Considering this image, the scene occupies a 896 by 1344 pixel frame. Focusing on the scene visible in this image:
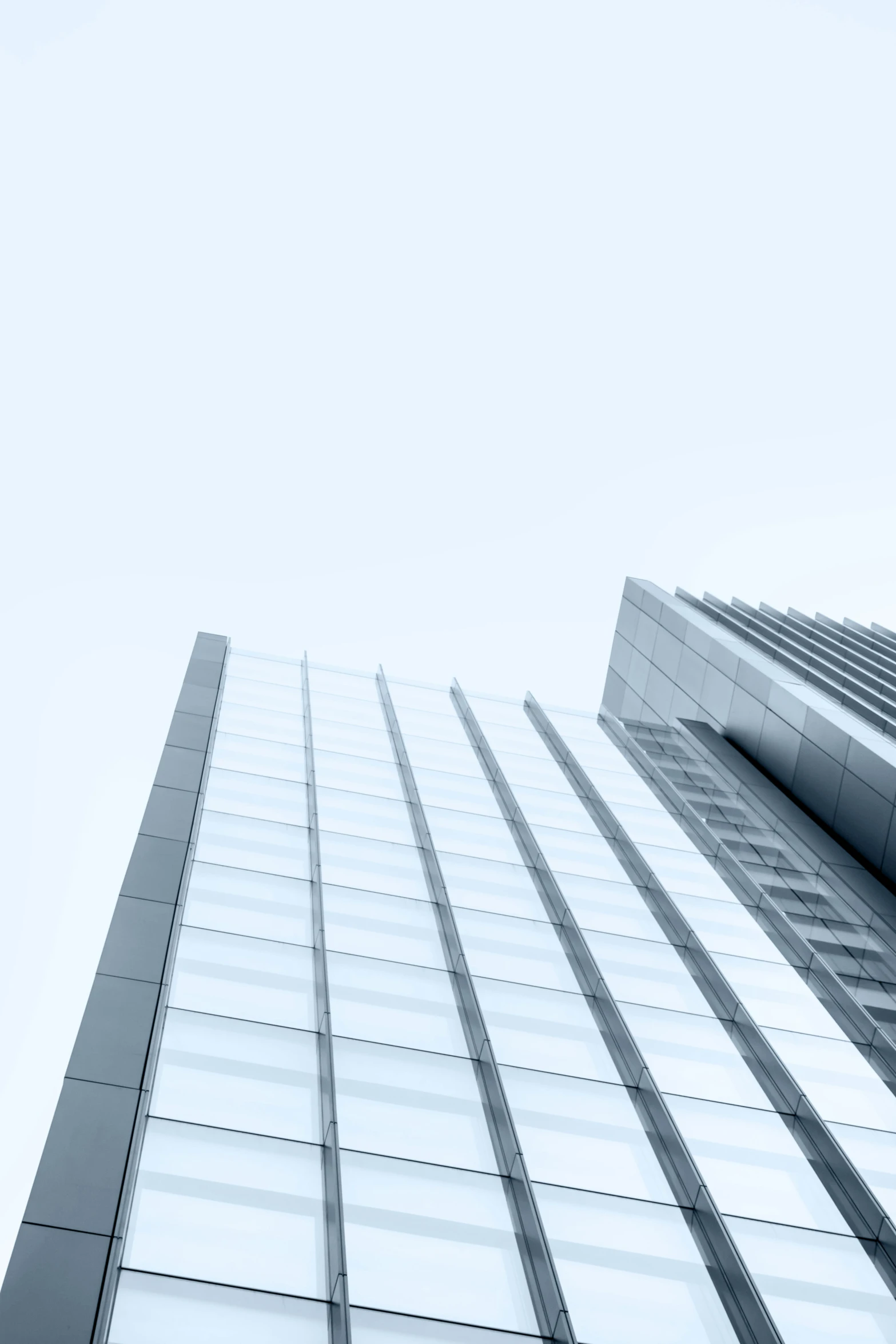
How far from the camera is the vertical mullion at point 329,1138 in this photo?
7.55m

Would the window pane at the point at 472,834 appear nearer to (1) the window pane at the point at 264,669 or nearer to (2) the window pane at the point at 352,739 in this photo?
(2) the window pane at the point at 352,739

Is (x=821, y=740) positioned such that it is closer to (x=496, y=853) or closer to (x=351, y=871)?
(x=496, y=853)

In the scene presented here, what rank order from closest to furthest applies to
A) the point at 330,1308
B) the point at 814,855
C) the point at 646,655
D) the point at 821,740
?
the point at 330,1308 < the point at 814,855 < the point at 821,740 < the point at 646,655

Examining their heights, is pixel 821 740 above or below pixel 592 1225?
above

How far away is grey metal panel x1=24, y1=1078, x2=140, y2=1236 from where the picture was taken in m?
7.90

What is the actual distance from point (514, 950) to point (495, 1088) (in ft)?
10.2

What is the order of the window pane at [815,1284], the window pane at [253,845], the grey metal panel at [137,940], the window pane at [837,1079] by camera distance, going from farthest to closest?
the window pane at [253,845], the grey metal panel at [137,940], the window pane at [837,1079], the window pane at [815,1284]

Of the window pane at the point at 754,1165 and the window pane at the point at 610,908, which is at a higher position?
the window pane at the point at 610,908

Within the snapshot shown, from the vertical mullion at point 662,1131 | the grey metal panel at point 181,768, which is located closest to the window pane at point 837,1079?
the vertical mullion at point 662,1131

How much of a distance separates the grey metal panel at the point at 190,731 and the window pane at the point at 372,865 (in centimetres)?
373

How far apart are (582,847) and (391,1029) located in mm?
7064

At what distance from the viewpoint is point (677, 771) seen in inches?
907

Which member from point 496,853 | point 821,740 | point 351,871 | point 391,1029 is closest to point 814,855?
point 821,740

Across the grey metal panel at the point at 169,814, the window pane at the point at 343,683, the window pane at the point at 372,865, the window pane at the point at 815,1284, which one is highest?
the window pane at the point at 343,683
